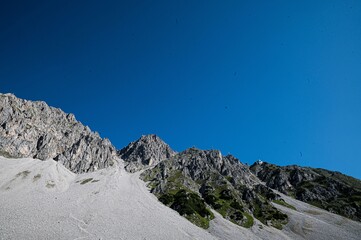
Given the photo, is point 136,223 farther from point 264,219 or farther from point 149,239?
point 264,219

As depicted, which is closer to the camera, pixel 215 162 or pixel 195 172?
pixel 195 172

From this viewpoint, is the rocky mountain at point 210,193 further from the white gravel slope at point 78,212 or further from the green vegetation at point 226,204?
the white gravel slope at point 78,212

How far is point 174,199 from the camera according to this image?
118500 mm

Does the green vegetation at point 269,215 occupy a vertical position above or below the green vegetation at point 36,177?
above

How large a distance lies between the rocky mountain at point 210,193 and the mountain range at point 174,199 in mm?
454

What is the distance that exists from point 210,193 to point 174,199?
27.0m

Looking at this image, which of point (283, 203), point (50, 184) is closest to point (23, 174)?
point (50, 184)

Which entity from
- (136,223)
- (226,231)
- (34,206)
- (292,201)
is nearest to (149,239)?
(136,223)

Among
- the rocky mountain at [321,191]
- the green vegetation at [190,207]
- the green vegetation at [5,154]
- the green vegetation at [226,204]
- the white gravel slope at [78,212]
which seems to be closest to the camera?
the white gravel slope at [78,212]

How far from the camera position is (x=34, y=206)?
269 feet

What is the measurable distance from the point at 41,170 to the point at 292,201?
482ft

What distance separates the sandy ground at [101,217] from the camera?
62906 mm

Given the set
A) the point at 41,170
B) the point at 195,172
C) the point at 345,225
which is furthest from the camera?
the point at 195,172

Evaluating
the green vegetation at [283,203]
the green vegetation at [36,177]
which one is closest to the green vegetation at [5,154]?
the green vegetation at [36,177]
